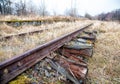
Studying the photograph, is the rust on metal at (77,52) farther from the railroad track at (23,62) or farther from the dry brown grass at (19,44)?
the dry brown grass at (19,44)

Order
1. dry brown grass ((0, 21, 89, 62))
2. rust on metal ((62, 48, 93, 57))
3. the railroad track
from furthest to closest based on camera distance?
1. rust on metal ((62, 48, 93, 57))
2. dry brown grass ((0, 21, 89, 62))
3. the railroad track

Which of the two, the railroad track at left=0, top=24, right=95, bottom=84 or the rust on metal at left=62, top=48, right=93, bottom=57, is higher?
the railroad track at left=0, top=24, right=95, bottom=84

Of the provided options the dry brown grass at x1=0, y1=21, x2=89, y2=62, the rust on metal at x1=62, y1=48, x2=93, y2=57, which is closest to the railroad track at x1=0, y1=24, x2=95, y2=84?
the rust on metal at x1=62, y1=48, x2=93, y2=57

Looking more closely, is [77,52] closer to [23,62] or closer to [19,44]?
[19,44]

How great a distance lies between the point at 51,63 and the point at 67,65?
0.96 ft

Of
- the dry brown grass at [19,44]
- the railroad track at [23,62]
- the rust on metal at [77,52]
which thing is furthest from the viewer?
the rust on metal at [77,52]

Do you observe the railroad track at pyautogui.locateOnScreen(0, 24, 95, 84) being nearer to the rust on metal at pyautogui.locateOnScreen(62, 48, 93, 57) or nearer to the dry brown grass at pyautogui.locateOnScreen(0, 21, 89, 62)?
the rust on metal at pyautogui.locateOnScreen(62, 48, 93, 57)

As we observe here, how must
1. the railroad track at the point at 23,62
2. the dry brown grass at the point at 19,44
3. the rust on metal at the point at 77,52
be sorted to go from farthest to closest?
the rust on metal at the point at 77,52
the dry brown grass at the point at 19,44
the railroad track at the point at 23,62

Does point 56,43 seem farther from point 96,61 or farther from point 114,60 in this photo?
point 114,60

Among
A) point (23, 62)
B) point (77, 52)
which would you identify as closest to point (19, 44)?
point (77, 52)

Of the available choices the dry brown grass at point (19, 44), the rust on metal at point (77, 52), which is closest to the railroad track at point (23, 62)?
Answer: the rust on metal at point (77, 52)

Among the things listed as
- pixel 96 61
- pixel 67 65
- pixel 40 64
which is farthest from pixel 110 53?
pixel 40 64

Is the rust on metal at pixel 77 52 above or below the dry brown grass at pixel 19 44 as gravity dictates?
below

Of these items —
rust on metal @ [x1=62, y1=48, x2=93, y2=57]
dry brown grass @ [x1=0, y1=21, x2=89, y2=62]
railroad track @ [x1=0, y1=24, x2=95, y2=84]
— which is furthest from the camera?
rust on metal @ [x1=62, y1=48, x2=93, y2=57]
